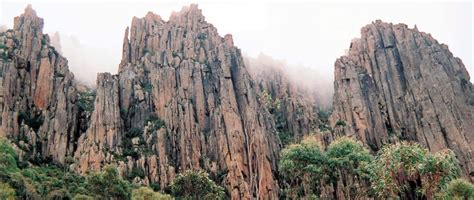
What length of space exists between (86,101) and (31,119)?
17.3 meters

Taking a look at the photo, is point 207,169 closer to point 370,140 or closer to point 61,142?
point 61,142

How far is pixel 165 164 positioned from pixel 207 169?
8.17 metres

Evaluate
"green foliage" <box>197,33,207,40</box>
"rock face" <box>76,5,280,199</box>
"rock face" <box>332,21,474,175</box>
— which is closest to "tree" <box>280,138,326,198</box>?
"rock face" <box>76,5,280,199</box>

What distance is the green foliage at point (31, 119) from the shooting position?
358ft

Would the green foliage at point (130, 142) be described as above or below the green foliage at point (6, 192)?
above

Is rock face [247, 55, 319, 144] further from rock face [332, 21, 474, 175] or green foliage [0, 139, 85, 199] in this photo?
green foliage [0, 139, 85, 199]

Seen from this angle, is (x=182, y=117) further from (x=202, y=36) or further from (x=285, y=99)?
(x=285, y=99)

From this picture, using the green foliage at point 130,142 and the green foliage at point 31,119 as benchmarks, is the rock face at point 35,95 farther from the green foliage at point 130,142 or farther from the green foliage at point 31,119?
the green foliage at point 130,142

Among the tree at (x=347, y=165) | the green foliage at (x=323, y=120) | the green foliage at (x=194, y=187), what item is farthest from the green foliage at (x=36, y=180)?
the green foliage at (x=323, y=120)

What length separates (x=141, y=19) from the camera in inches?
5610

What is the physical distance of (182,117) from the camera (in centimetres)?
11656

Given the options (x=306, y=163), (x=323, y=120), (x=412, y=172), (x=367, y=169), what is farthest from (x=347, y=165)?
(x=323, y=120)

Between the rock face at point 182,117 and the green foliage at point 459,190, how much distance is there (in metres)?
46.8

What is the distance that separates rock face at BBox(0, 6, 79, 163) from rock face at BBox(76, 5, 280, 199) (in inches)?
222
